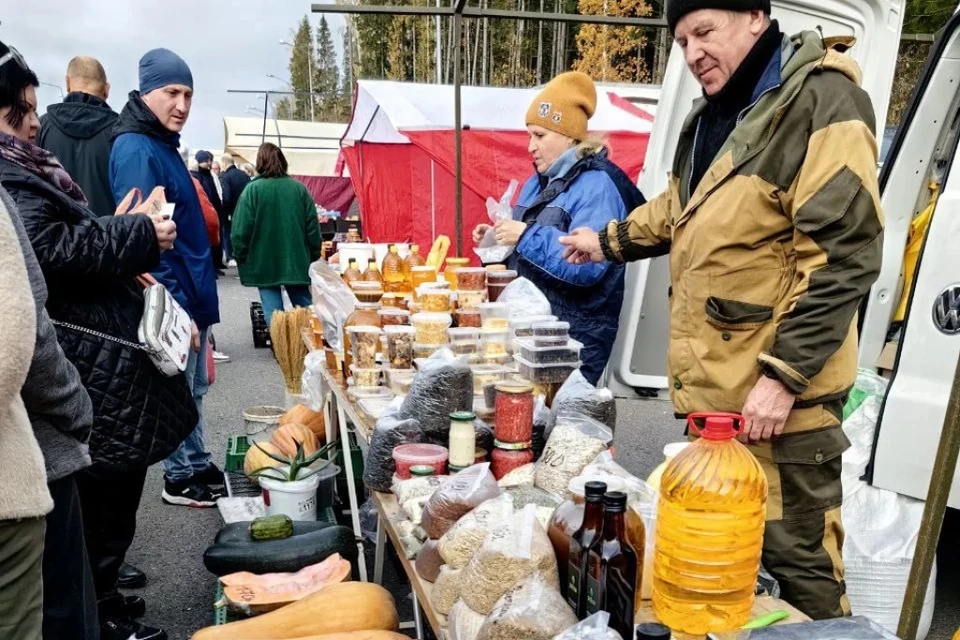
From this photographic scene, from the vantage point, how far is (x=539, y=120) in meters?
3.63

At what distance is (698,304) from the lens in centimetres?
199

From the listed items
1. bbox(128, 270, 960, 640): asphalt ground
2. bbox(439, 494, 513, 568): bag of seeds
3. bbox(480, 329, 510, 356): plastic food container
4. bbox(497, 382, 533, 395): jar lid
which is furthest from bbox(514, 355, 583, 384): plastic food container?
bbox(128, 270, 960, 640): asphalt ground

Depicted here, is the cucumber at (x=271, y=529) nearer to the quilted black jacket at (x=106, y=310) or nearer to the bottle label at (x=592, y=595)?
the quilted black jacket at (x=106, y=310)

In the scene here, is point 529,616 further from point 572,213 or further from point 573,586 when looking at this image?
point 572,213

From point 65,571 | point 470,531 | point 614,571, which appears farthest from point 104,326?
point 614,571

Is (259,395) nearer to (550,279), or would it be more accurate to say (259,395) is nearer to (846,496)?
(550,279)

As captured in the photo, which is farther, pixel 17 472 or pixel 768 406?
pixel 768 406

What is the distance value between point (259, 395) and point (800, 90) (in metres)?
5.55

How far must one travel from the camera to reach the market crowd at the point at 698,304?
1.70 meters

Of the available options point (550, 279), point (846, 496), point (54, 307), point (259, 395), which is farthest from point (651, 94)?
point (54, 307)

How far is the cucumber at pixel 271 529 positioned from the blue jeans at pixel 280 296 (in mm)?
4103

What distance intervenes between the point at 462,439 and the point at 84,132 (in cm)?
310

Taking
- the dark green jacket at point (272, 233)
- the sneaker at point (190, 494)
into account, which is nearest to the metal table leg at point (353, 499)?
the sneaker at point (190, 494)

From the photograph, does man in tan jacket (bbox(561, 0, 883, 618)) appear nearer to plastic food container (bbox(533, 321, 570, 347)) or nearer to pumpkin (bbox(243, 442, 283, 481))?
plastic food container (bbox(533, 321, 570, 347))
